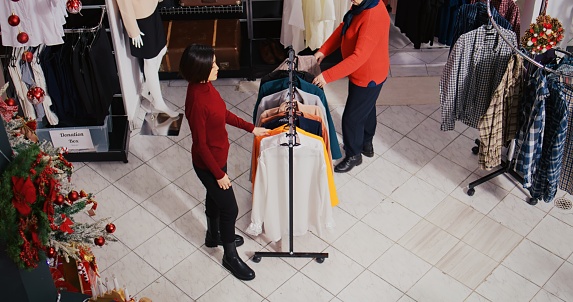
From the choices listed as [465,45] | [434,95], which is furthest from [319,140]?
[434,95]

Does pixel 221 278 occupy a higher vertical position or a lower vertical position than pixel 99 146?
lower

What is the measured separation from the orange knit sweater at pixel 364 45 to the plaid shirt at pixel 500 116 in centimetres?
80

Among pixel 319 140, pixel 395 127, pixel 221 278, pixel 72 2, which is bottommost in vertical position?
pixel 221 278

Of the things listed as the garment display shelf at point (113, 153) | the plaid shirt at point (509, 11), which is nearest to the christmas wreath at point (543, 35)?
the plaid shirt at point (509, 11)

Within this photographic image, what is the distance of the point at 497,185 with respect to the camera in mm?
5340

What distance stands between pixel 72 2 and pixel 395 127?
→ 2.76m

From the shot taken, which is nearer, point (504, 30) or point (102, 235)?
point (102, 235)

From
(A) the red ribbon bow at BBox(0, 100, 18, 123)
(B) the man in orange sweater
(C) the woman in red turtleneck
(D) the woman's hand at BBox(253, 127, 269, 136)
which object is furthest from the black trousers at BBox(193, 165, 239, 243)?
(A) the red ribbon bow at BBox(0, 100, 18, 123)

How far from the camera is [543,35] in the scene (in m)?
4.45

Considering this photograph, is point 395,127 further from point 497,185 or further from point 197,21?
point 197,21

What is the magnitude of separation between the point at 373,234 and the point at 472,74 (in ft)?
4.27

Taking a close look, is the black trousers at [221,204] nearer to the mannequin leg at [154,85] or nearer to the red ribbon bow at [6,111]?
the red ribbon bow at [6,111]

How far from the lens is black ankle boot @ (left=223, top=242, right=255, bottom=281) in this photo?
4.61 metres

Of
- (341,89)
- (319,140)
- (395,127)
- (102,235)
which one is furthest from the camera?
(341,89)
